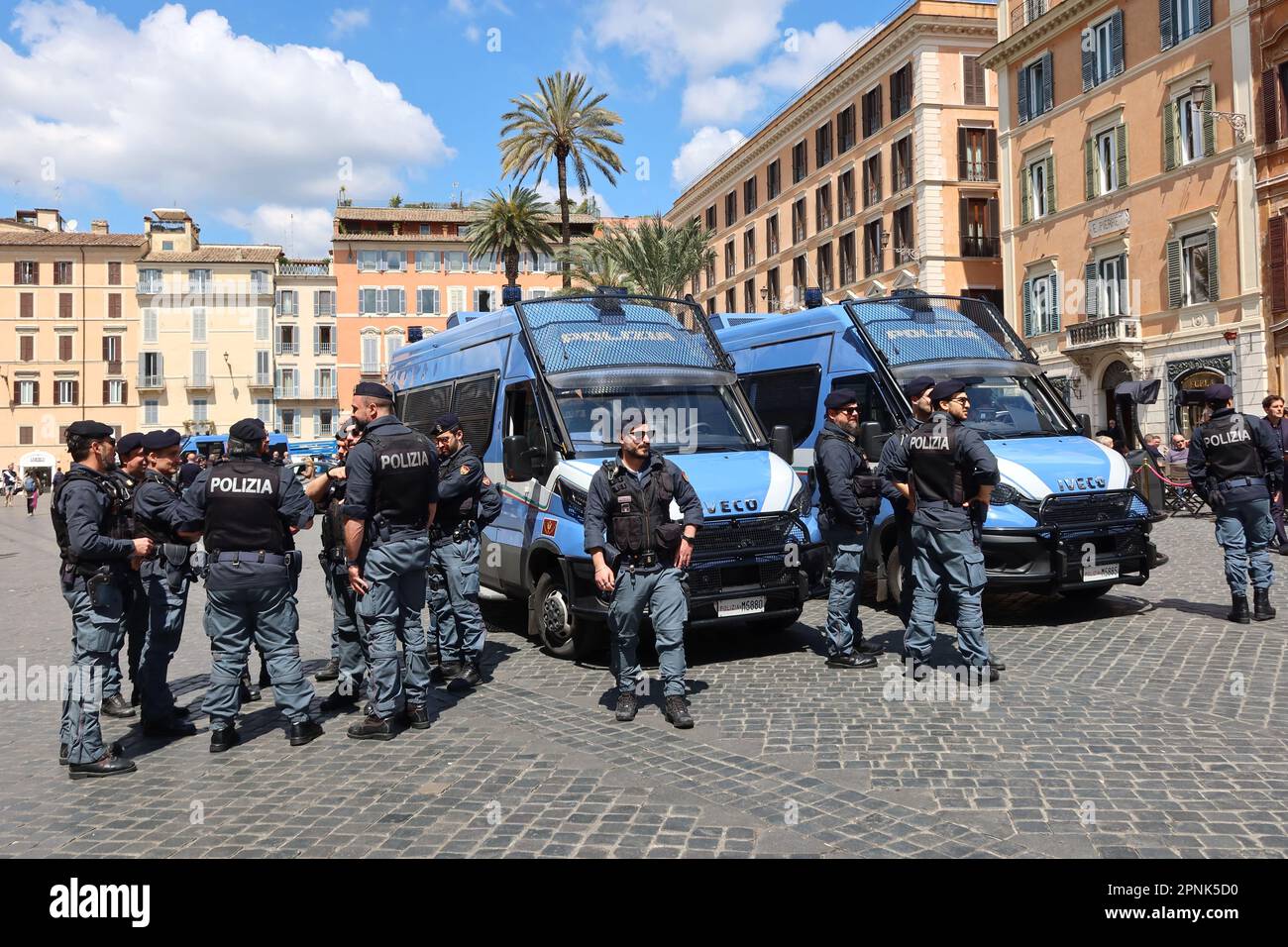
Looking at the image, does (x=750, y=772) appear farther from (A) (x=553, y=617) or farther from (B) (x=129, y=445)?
(B) (x=129, y=445)

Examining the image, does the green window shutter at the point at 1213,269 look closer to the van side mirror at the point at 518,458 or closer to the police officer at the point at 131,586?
the van side mirror at the point at 518,458

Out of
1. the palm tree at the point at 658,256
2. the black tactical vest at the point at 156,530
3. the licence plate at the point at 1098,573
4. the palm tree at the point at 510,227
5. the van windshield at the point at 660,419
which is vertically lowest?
the licence plate at the point at 1098,573

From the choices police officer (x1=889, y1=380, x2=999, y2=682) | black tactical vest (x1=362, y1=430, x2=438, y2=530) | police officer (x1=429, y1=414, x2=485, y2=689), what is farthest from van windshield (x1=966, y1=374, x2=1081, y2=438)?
black tactical vest (x1=362, y1=430, x2=438, y2=530)

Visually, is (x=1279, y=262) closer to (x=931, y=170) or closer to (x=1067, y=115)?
(x=1067, y=115)

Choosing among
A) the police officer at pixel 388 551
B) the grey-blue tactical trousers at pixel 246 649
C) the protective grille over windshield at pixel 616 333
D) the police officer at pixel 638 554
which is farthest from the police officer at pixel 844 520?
the grey-blue tactical trousers at pixel 246 649

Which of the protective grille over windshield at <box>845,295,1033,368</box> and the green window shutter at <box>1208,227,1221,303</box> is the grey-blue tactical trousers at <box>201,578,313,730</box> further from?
the green window shutter at <box>1208,227,1221,303</box>

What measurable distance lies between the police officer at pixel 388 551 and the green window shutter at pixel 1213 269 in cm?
2498

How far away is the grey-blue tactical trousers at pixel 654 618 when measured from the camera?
6035 mm

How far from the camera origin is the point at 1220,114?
24.5 metres

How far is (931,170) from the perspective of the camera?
121 feet

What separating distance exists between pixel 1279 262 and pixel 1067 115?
8940 mm

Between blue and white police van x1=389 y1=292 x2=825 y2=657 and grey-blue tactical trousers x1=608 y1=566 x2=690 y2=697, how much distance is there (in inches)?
39.7

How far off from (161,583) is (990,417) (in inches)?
276
